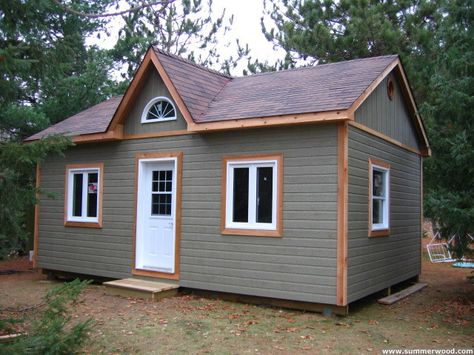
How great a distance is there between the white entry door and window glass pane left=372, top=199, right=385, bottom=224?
12.5 ft

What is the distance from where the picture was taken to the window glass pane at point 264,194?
8469 mm

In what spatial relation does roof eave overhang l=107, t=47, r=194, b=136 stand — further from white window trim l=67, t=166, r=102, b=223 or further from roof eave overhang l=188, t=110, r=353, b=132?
white window trim l=67, t=166, r=102, b=223

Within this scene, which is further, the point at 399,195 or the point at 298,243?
the point at 399,195

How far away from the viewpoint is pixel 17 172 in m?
5.61

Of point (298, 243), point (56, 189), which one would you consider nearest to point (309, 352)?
point (298, 243)

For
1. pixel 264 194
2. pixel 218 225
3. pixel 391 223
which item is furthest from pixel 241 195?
pixel 391 223

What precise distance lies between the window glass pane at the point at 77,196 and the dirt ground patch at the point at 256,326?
2094 millimetres

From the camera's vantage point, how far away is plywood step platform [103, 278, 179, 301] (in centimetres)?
884

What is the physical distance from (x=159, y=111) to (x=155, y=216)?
211 cm

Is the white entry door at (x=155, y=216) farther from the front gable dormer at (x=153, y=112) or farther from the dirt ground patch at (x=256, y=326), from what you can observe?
the dirt ground patch at (x=256, y=326)

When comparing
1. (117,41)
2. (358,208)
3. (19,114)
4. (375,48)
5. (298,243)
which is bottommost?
(298,243)

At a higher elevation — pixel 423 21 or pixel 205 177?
pixel 423 21

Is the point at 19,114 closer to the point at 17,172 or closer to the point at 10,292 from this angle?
the point at 10,292

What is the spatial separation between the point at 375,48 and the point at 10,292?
13.8m
